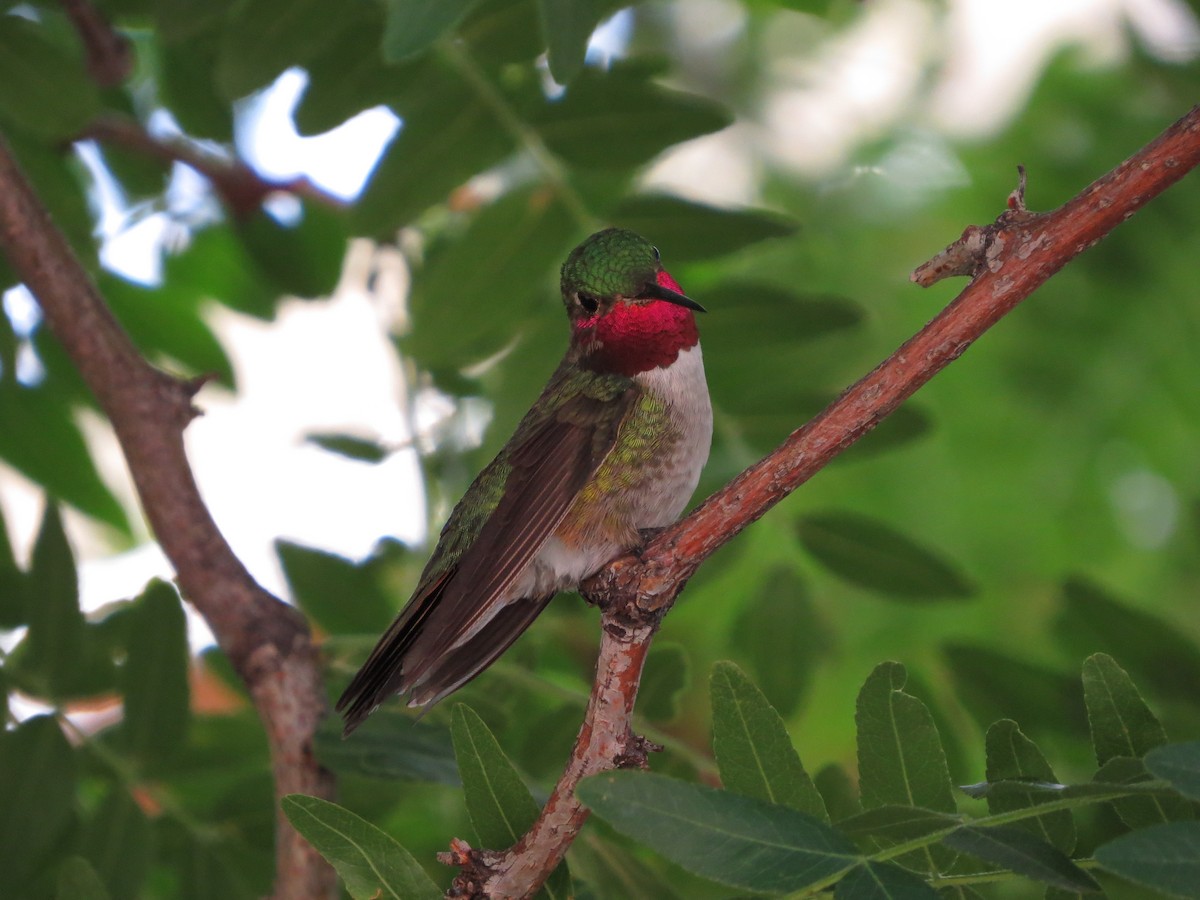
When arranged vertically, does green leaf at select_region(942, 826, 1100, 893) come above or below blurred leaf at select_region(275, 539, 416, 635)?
below

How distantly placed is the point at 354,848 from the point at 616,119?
71.8 inches

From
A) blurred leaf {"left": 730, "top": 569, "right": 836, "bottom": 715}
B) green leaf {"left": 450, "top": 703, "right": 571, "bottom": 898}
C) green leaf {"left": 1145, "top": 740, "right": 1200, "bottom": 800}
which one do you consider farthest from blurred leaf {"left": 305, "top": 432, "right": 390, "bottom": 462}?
green leaf {"left": 1145, "top": 740, "right": 1200, "bottom": 800}

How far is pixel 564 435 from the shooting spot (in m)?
2.60

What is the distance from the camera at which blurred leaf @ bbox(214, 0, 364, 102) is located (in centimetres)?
281

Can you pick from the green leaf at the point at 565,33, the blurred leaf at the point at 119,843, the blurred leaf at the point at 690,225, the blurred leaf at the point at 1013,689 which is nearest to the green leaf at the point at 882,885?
the blurred leaf at the point at 1013,689

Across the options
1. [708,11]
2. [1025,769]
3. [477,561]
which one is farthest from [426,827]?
[708,11]

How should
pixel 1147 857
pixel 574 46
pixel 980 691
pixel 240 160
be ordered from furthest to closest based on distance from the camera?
1. pixel 240 160
2. pixel 980 691
3. pixel 574 46
4. pixel 1147 857

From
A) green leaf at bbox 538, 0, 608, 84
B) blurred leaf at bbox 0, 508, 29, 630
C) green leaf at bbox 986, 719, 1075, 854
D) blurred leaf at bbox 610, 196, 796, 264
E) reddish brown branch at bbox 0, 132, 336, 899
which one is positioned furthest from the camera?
blurred leaf at bbox 610, 196, 796, 264

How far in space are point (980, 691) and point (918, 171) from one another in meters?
2.50

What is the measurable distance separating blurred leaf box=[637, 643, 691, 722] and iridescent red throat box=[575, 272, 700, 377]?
0.59 metres

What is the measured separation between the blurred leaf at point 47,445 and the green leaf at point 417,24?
1615mm

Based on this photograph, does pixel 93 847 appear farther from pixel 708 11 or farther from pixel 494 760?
pixel 708 11

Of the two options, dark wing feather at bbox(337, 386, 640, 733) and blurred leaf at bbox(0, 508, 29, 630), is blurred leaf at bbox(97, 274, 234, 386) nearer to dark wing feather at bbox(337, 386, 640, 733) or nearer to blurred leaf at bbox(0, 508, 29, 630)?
blurred leaf at bbox(0, 508, 29, 630)

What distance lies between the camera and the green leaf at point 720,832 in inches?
62.7
